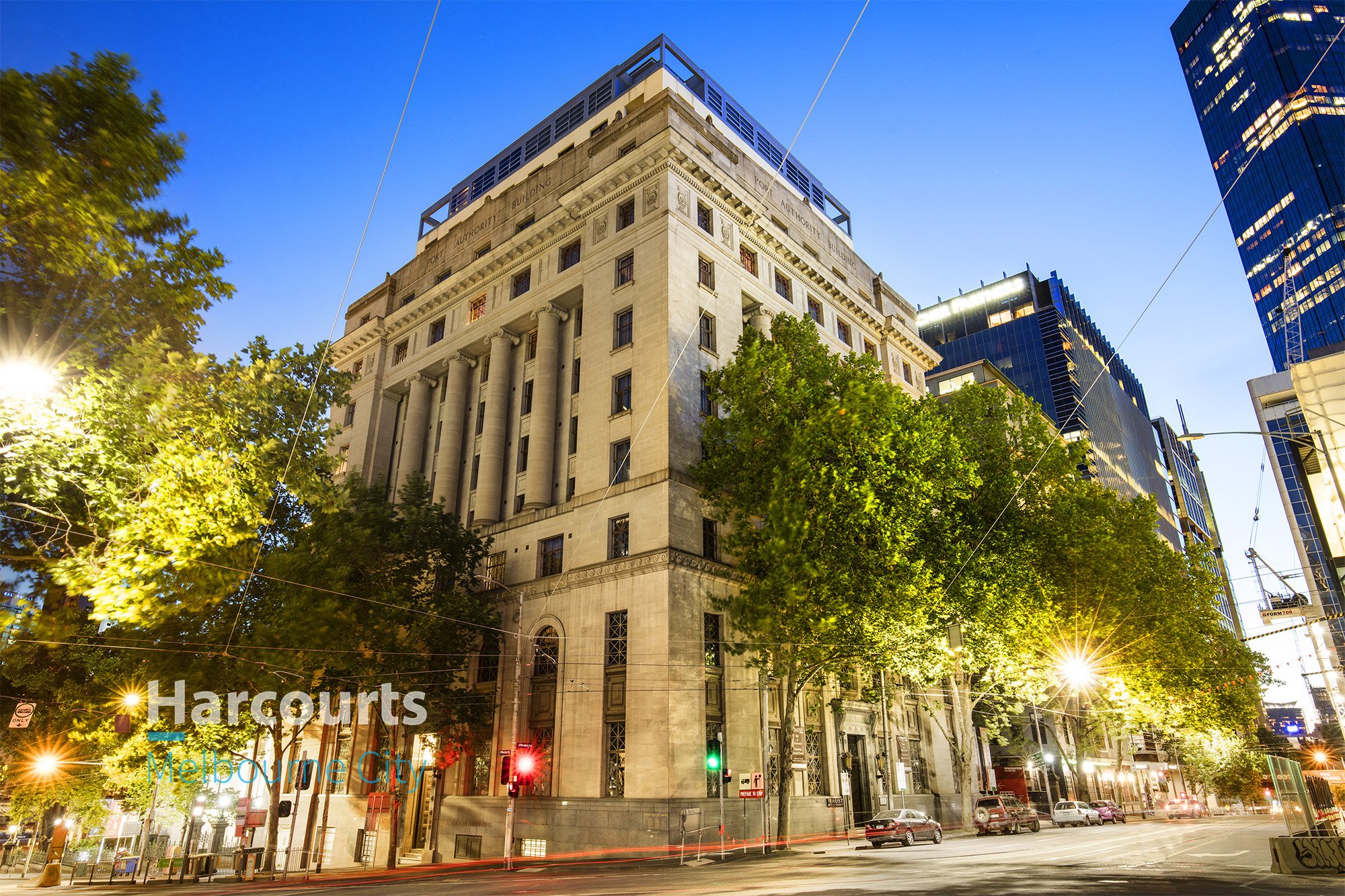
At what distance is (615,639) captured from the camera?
103ft

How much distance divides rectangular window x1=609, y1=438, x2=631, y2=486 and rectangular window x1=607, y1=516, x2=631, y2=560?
1.82 meters

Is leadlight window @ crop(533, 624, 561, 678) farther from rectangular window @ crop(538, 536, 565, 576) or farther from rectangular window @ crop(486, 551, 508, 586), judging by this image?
rectangular window @ crop(486, 551, 508, 586)

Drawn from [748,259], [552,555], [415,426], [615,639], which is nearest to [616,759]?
[615,639]

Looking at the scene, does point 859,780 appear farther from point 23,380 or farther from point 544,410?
point 23,380

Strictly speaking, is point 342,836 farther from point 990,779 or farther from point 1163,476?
point 1163,476

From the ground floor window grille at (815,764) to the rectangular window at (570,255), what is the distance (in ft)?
90.6

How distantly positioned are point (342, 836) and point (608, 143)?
3955 centimetres

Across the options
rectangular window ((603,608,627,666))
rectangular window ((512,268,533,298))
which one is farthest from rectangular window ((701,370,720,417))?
rectangular window ((512,268,533,298))

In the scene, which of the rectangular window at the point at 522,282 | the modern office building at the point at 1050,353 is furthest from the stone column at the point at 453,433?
the modern office building at the point at 1050,353

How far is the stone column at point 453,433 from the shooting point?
141 feet

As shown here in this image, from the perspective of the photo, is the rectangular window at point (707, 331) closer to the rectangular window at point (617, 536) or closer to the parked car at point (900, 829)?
the rectangular window at point (617, 536)

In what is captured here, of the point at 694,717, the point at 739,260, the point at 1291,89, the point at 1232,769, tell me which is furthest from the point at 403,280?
the point at 1291,89

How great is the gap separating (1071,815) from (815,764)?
20.7m

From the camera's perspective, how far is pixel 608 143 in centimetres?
4141
